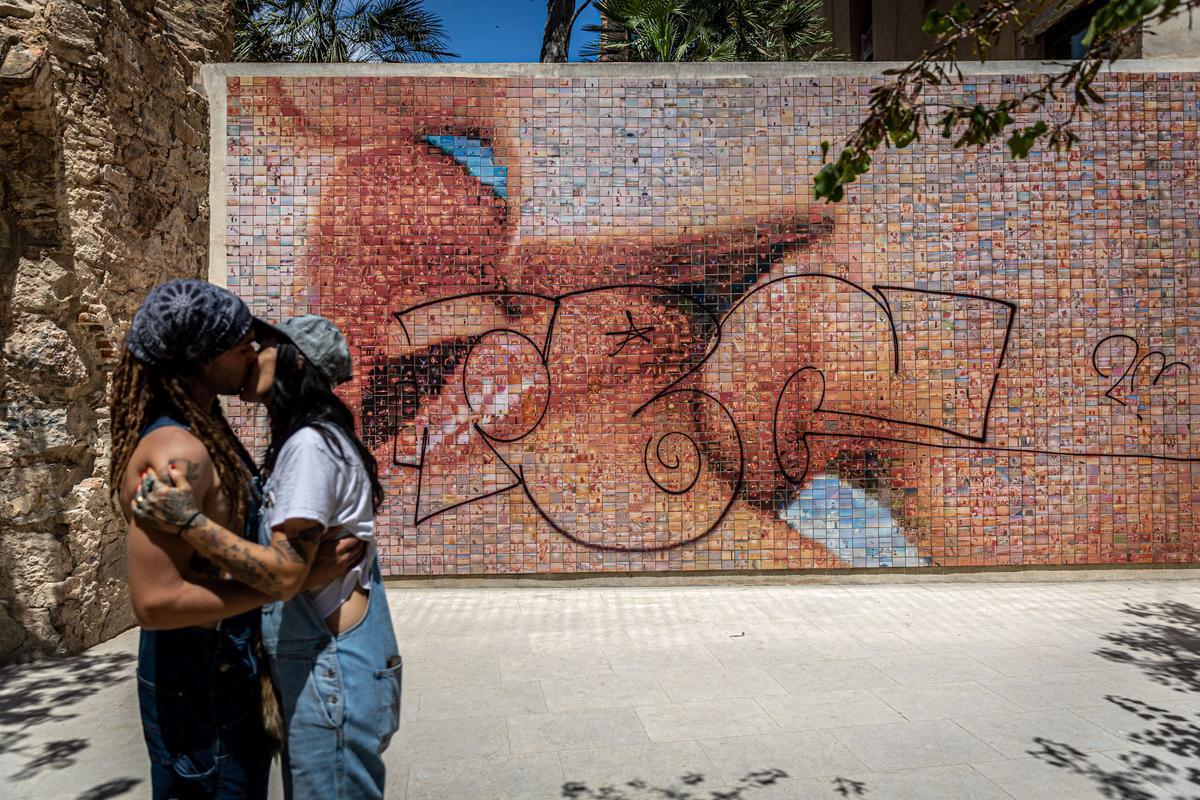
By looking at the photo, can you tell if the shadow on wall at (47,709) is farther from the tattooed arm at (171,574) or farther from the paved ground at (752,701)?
the tattooed arm at (171,574)

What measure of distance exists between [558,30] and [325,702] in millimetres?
10779

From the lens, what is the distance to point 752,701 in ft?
13.1

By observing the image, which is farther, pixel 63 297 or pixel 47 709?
pixel 63 297

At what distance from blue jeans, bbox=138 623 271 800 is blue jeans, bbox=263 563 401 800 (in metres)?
0.12

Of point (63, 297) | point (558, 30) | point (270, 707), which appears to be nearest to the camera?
point (270, 707)

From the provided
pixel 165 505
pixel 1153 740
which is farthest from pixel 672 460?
pixel 165 505

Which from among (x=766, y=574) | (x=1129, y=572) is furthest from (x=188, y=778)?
(x=1129, y=572)

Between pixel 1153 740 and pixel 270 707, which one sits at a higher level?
pixel 270 707

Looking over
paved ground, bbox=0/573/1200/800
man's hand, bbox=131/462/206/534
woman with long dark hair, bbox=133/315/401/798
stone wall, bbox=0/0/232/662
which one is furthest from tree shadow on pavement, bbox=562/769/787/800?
stone wall, bbox=0/0/232/662

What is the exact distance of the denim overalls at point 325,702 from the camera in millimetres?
1772

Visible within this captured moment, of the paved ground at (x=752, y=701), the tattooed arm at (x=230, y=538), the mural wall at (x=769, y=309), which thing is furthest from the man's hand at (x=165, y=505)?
the mural wall at (x=769, y=309)

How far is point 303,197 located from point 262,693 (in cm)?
501

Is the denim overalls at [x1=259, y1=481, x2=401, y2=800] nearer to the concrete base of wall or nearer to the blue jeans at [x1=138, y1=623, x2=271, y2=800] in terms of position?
the blue jeans at [x1=138, y1=623, x2=271, y2=800]

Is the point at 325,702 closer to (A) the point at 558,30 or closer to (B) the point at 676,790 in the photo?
(B) the point at 676,790
